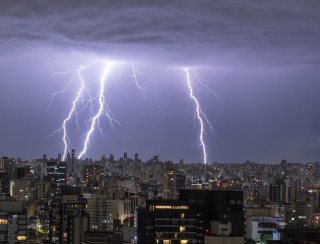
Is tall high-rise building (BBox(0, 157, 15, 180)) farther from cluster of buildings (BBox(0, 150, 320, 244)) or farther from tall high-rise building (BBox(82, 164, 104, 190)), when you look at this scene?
tall high-rise building (BBox(82, 164, 104, 190))

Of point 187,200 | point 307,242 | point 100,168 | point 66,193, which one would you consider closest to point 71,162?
point 100,168

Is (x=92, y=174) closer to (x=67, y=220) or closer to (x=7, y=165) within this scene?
(x=7, y=165)

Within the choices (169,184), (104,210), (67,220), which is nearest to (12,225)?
(67,220)

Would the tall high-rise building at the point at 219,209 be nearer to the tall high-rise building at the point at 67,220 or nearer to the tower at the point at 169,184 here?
the tall high-rise building at the point at 67,220

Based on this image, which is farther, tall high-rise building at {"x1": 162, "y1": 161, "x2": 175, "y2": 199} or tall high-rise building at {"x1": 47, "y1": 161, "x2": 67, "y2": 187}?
tall high-rise building at {"x1": 47, "y1": 161, "x2": 67, "y2": 187}

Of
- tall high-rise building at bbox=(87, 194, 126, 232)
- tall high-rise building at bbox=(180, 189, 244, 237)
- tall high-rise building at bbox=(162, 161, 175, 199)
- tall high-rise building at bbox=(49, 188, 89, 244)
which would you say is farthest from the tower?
tall high-rise building at bbox=(180, 189, 244, 237)

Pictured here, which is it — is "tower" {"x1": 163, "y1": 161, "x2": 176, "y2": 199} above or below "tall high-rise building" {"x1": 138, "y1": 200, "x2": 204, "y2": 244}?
above

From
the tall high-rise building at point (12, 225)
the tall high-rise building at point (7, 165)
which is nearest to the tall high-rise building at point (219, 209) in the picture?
the tall high-rise building at point (12, 225)

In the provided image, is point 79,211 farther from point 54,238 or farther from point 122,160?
point 122,160

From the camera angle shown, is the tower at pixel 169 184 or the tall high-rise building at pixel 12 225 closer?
the tall high-rise building at pixel 12 225
